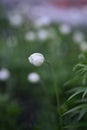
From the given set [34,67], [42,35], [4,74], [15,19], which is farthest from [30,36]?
[4,74]

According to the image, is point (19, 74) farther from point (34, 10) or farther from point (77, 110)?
point (34, 10)

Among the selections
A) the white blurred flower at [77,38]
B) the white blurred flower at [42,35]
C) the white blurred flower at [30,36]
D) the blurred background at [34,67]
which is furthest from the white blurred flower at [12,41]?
the white blurred flower at [77,38]

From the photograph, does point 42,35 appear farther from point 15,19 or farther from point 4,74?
point 4,74

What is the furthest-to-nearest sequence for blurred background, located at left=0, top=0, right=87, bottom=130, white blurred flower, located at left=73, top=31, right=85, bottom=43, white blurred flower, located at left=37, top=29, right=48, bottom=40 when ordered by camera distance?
white blurred flower, located at left=73, top=31, right=85, bottom=43 → white blurred flower, located at left=37, top=29, right=48, bottom=40 → blurred background, located at left=0, top=0, right=87, bottom=130

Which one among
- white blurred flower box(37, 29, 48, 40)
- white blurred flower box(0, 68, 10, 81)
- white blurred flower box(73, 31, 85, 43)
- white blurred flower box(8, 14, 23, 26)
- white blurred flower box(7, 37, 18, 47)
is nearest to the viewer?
white blurred flower box(0, 68, 10, 81)

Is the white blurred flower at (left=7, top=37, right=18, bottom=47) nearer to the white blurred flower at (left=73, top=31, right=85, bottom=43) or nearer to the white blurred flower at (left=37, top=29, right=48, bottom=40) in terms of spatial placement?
the white blurred flower at (left=37, top=29, right=48, bottom=40)

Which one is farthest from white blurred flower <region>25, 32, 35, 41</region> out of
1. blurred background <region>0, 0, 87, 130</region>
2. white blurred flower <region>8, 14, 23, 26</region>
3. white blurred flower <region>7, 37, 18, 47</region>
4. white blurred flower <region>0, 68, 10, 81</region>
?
white blurred flower <region>0, 68, 10, 81</region>

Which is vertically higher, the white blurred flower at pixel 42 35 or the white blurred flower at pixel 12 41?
the white blurred flower at pixel 42 35

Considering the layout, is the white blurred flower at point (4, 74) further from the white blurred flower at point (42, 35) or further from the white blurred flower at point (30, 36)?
the white blurred flower at point (42, 35)
